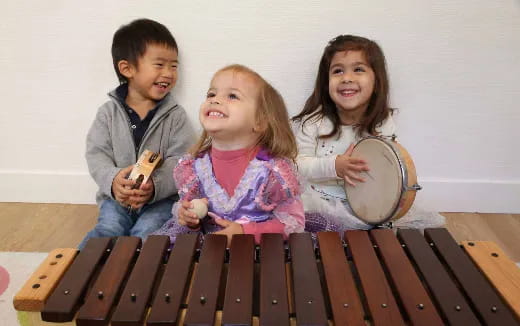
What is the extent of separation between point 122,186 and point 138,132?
27 centimetres

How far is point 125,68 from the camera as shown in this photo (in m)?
1.76

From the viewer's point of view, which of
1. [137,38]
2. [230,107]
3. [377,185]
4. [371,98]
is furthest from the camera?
[371,98]

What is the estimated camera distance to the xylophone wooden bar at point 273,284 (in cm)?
97

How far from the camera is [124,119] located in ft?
5.91

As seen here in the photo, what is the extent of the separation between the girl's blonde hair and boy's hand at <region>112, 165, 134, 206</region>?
0.52m

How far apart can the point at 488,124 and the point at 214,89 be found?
4.39ft

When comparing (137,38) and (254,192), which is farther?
(137,38)

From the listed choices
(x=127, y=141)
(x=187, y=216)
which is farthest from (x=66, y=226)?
(x=187, y=216)

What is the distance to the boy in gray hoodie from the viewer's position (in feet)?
5.63

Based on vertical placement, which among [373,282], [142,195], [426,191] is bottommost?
[426,191]

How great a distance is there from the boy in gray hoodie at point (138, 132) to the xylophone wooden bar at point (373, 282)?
83 centimetres

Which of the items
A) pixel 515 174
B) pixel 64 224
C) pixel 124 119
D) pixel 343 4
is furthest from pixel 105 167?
pixel 515 174

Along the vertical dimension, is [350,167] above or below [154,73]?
below

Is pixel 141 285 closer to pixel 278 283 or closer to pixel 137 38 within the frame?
pixel 278 283
